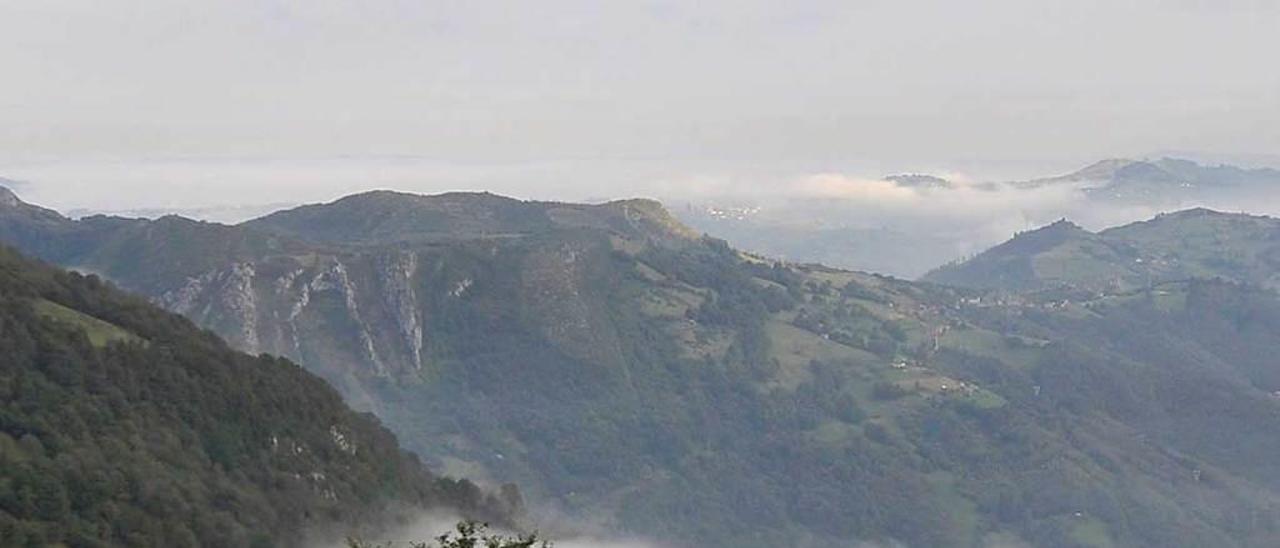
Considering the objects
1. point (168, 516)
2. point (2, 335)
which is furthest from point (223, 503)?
point (2, 335)

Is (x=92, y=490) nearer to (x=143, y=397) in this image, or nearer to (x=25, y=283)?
(x=143, y=397)

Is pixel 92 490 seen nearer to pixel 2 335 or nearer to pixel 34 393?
pixel 34 393

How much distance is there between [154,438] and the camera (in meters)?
156

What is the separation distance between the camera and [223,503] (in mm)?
153750

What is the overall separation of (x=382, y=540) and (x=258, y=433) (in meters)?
20.1

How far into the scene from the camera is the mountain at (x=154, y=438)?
132 metres

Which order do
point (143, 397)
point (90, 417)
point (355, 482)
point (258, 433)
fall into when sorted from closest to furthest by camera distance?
1. point (90, 417)
2. point (143, 397)
3. point (258, 433)
4. point (355, 482)

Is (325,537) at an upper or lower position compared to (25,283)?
lower

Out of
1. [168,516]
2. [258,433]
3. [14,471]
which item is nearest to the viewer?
[14,471]

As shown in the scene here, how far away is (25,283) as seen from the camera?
577 feet

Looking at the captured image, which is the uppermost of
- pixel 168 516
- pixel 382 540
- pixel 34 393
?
pixel 34 393

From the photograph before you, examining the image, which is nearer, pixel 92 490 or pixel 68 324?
pixel 92 490

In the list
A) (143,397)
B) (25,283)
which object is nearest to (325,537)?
(143,397)

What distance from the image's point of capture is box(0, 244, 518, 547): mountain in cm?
13175
